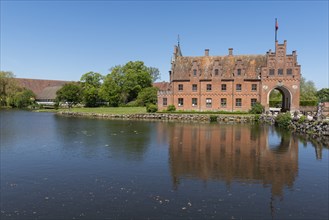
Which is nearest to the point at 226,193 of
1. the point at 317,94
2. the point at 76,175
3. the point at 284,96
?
the point at 76,175

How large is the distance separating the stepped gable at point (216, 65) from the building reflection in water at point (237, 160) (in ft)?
92.1

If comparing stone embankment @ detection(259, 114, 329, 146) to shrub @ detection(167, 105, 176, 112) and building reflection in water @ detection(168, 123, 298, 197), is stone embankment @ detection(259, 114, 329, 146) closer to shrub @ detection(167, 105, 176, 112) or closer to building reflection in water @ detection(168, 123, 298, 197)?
building reflection in water @ detection(168, 123, 298, 197)

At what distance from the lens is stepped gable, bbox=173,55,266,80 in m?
51.4

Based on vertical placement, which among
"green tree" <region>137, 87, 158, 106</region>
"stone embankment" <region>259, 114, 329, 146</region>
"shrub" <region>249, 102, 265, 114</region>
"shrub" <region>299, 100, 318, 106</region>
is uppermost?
"green tree" <region>137, 87, 158, 106</region>

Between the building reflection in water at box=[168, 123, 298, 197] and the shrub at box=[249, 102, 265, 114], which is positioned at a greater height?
the shrub at box=[249, 102, 265, 114]

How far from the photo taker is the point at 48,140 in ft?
81.0

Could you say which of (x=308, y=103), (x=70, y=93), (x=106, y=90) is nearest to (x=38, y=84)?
(x=70, y=93)

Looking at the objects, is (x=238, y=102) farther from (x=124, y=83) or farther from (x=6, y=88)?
(x=6, y=88)

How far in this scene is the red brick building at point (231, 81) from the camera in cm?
4853

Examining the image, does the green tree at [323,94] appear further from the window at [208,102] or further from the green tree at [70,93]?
the green tree at [70,93]

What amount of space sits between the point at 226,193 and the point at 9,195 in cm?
860

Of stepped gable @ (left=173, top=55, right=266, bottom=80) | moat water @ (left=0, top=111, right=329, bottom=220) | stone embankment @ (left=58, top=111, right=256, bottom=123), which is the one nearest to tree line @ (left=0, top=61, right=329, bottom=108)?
stepped gable @ (left=173, top=55, right=266, bottom=80)

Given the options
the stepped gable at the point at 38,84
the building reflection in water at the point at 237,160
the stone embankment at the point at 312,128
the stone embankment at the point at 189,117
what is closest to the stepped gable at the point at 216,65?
the stone embankment at the point at 189,117

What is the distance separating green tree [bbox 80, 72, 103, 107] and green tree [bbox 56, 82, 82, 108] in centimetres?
209
